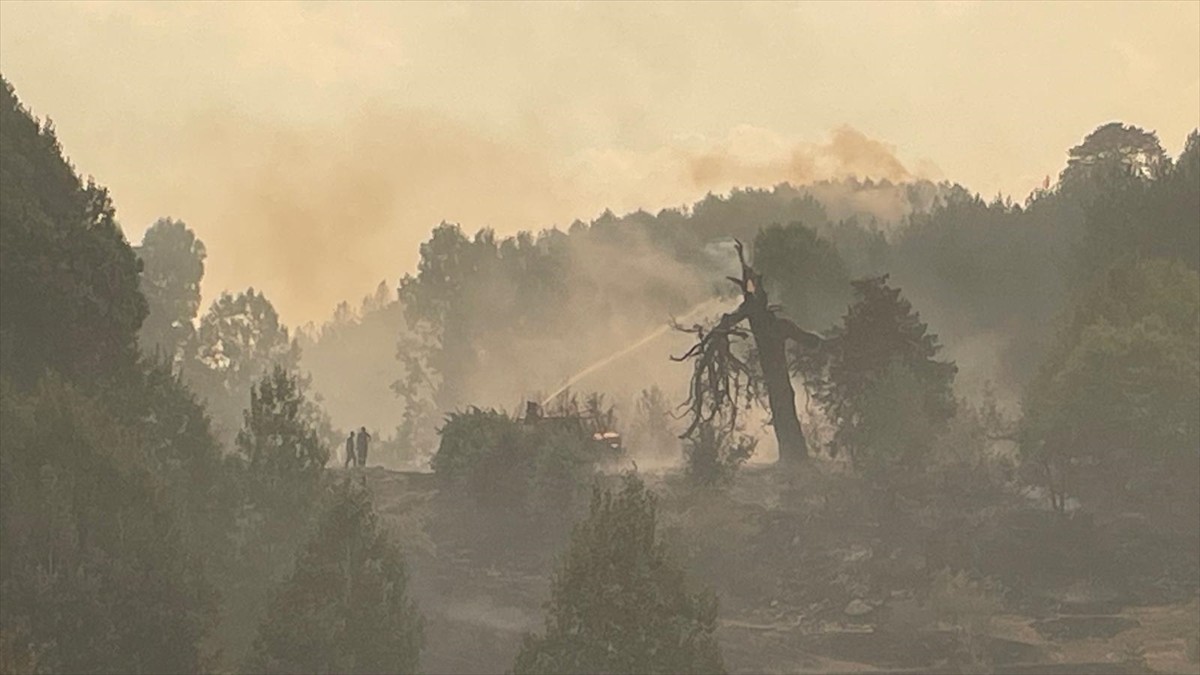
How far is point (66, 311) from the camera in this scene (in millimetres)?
24000

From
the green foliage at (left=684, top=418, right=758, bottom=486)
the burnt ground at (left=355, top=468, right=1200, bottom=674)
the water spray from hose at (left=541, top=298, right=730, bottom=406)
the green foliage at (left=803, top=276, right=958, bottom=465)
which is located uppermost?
the water spray from hose at (left=541, top=298, right=730, bottom=406)

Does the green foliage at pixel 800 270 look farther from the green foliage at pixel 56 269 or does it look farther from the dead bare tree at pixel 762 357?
the green foliage at pixel 56 269

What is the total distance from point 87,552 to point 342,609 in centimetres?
399

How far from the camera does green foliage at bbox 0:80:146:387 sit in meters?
23.3

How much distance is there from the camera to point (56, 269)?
78.2 feet

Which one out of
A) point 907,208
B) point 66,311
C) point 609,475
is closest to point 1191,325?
point 609,475

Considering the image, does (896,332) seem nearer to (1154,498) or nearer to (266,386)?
(1154,498)

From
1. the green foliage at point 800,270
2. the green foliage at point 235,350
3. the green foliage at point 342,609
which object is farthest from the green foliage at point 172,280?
the green foliage at point 342,609

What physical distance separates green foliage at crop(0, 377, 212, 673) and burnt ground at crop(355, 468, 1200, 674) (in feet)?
45.1

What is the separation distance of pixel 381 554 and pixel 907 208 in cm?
11918

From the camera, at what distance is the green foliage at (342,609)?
2014 centimetres

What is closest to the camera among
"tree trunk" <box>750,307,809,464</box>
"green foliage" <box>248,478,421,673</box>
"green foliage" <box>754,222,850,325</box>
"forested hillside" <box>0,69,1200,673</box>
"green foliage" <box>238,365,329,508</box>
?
"forested hillside" <box>0,69,1200,673</box>

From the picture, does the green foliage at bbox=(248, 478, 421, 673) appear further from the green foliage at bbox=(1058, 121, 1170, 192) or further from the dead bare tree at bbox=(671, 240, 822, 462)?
the green foliage at bbox=(1058, 121, 1170, 192)

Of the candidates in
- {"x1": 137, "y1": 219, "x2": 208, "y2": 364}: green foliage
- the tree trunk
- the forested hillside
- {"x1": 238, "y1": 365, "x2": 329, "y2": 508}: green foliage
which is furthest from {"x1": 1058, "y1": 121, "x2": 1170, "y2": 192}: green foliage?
{"x1": 238, "y1": 365, "x2": 329, "y2": 508}: green foliage
